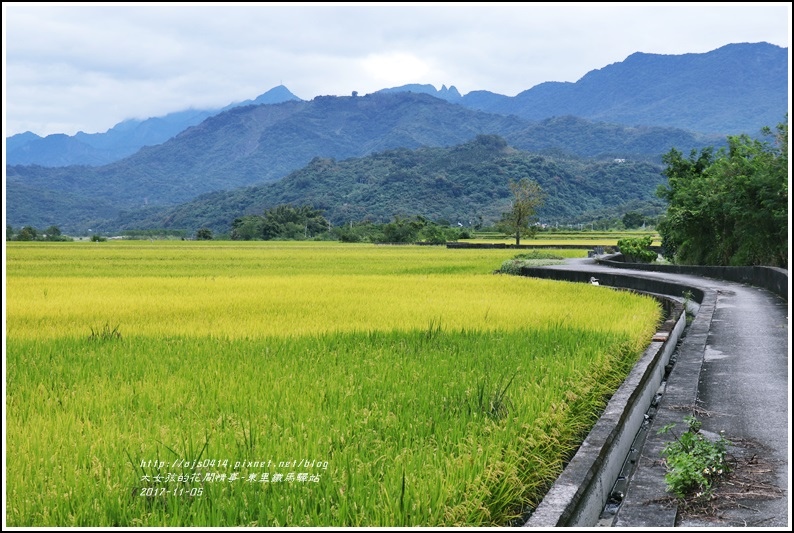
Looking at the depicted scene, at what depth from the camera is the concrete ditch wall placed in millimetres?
3750

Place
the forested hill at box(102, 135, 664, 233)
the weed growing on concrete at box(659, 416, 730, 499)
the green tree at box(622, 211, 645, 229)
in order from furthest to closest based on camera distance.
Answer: the forested hill at box(102, 135, 664, 233) < the green tree at box(622, 211, 645, 229) < the weed growing on concrete at box(659, 416, 730, 499)

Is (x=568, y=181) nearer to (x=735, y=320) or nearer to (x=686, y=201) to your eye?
(x=686, y=201)

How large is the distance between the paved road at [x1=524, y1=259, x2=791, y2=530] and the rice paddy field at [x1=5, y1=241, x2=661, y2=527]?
0.58 metres

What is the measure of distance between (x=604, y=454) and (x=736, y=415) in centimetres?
202

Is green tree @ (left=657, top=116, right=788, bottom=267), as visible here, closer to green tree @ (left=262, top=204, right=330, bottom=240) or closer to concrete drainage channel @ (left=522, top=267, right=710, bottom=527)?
concrete drainage channel @ (left=522, top=267, right=710, bottom=527)

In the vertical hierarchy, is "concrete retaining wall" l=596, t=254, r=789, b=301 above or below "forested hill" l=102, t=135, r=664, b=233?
below

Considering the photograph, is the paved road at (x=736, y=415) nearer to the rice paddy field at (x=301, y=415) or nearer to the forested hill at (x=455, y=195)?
the rice paddy field at (x=301, y=415)

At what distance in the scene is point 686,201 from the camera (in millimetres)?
28078

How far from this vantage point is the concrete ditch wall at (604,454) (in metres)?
3.75

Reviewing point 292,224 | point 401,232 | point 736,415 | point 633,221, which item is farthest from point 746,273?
point 633,221

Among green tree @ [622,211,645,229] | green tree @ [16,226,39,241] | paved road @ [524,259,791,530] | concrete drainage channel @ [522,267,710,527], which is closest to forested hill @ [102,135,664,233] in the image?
green tree @ [622,211,645,229]

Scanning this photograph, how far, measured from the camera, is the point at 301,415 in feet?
16.7

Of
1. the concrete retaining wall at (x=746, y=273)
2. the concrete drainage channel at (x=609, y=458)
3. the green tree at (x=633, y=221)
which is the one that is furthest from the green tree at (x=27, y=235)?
the concrete drainage channel at (x=609, y=458)

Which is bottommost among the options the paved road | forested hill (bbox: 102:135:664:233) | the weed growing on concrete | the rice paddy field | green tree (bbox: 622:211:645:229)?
the paved road
